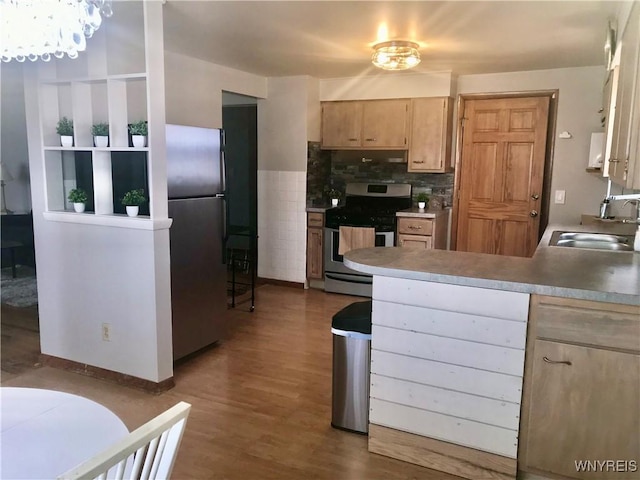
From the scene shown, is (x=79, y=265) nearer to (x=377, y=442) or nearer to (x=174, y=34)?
(x=174, y=34)

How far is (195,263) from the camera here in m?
3.50

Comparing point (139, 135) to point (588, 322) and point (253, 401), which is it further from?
point (588, 322)

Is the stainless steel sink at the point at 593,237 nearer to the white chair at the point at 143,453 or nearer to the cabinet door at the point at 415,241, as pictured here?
the cabinet door at the point at 415,241

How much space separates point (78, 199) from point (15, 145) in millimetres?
2690

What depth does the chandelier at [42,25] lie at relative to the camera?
220 cm

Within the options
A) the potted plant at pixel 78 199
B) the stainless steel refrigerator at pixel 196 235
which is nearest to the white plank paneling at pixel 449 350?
the stainless steel refrigerator at pixel 196 235

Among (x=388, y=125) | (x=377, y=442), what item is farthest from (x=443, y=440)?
(x=388, y=125)

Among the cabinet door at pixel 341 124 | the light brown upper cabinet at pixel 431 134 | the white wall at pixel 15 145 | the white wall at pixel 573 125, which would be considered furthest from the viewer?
the cabinet door at pixel 341 124

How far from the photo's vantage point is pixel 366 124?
5477 mm

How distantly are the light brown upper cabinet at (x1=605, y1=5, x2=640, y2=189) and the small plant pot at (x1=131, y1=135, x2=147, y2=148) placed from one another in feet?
8.12

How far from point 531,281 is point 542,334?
0.22 m

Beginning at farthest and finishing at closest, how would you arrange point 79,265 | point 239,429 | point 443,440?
1. point 79,265
2. point 239,429
3. point 443,440

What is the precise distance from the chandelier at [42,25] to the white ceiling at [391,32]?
0.78 metres

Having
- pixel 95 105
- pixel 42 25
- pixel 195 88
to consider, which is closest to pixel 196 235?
pixel 95 105
